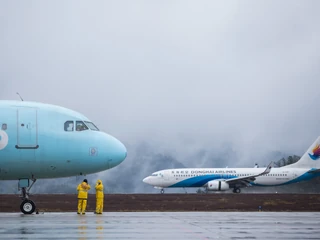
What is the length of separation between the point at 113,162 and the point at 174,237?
877 centimetres

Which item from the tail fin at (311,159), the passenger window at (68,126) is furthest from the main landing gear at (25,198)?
the tail fin at (311,159)

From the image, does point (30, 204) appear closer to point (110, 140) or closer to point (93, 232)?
point (110, 140)

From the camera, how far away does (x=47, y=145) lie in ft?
71.1

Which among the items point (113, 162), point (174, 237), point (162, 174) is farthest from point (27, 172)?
point (162, 174)

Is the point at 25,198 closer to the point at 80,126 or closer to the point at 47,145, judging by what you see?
the point at 47,145

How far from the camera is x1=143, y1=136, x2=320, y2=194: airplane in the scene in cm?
7125

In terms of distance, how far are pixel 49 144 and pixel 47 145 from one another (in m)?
0.09

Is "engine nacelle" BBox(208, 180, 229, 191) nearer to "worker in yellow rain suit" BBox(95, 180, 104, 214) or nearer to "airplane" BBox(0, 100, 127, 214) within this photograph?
"worker in yellow rain suit" BBox(95, 180, 104, 214)

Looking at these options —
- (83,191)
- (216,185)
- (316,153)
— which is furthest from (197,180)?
(83,191)

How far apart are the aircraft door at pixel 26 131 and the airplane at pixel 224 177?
49.9 meters

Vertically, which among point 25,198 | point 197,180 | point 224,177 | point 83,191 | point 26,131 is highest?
point 224,177

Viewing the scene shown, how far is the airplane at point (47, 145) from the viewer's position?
21.4m

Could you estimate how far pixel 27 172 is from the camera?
21.9 meters

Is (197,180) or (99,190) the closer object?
(99,190)
